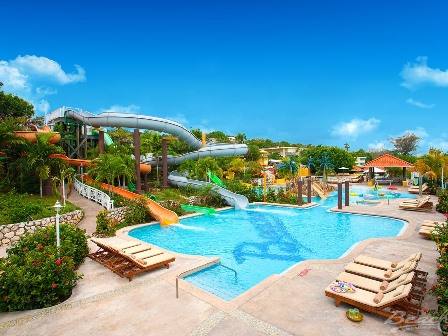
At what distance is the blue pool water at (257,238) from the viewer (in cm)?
1074

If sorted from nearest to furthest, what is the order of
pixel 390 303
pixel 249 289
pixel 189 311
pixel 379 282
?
1. pixel 390 303
2. pixel 189 311
3. pixel 379 282
4. pixel 249 289

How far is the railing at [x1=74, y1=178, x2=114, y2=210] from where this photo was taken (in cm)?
1850

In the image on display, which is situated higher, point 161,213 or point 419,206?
point 419,206

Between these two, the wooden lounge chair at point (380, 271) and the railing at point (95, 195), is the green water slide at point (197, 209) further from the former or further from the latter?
the wooden lounge chair at point (380, 271)

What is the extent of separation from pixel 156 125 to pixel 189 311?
69.7ft

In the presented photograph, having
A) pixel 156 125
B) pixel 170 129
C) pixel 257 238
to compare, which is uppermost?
pixel 156 125

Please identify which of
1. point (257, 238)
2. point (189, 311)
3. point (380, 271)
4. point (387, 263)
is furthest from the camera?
point (257, 238)

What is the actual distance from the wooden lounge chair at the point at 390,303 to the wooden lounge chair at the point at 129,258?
5560mm

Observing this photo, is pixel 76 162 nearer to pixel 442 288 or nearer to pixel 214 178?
pixel 214 178

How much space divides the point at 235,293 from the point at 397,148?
71022 mm

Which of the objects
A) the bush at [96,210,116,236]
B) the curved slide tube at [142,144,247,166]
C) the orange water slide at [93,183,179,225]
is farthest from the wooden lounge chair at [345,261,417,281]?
the curved slide tube at [142,144,247,166]

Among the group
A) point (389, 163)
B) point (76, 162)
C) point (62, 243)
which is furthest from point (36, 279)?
point (389, 163)

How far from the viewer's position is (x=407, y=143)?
66.2 m

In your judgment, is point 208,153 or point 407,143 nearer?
point 208,153
